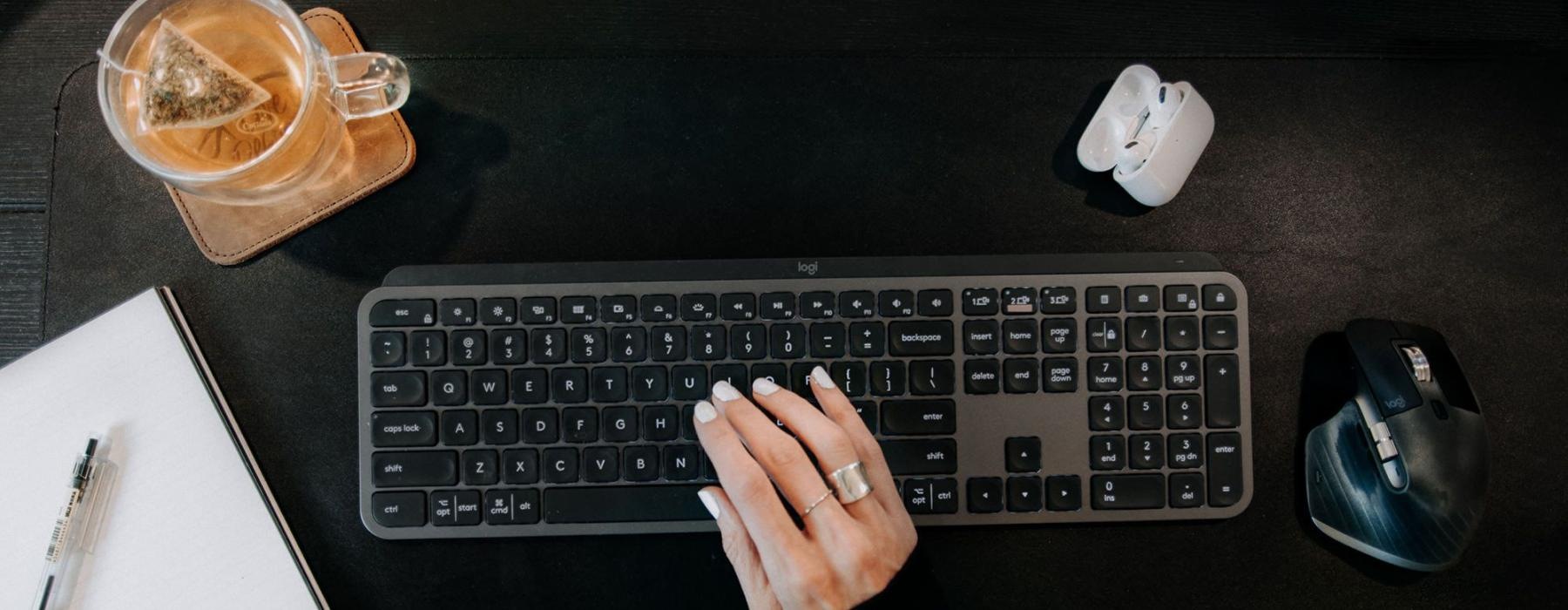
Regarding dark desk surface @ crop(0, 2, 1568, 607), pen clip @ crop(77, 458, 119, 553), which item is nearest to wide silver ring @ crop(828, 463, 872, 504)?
dark desk surface @ crop(0, 2, 1568, 607)

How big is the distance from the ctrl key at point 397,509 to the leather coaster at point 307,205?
23cm

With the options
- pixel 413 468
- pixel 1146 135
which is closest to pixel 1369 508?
pixel 1146 135

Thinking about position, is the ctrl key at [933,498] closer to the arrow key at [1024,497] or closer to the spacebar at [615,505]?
the arrow key at [1024,497]

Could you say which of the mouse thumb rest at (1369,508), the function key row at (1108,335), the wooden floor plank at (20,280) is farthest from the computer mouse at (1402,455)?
the wooden floor plank at (20,280)

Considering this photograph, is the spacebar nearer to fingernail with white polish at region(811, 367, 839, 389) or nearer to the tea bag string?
fingernail with white polish at region(811, 367, 839, 389)

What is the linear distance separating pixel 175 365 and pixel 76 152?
195mm

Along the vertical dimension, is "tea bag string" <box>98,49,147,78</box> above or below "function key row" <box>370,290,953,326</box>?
above

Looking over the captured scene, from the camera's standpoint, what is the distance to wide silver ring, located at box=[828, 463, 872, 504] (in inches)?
25.6

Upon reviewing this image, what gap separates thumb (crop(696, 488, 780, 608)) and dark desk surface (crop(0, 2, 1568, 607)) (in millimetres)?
60

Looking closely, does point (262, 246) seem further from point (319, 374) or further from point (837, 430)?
point (837, 430)

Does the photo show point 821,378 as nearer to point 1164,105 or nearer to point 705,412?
point 705,412

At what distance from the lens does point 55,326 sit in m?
0.72

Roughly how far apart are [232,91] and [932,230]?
1.76 feet

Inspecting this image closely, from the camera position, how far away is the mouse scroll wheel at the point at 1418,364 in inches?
26.0
